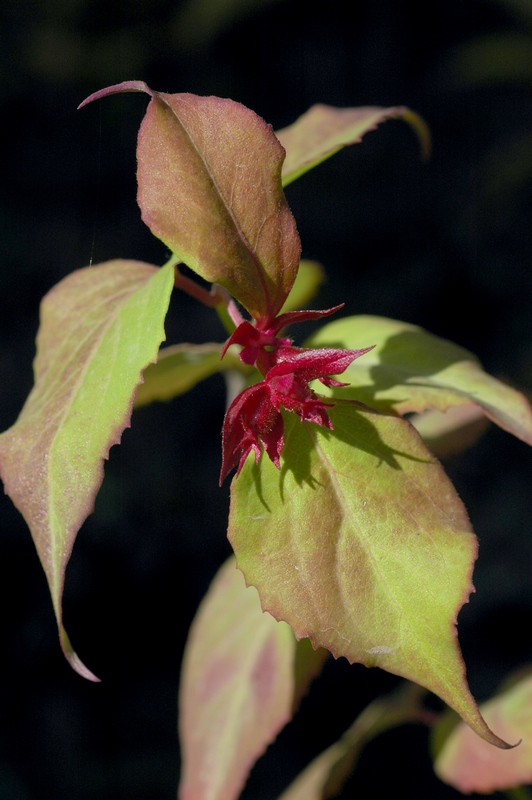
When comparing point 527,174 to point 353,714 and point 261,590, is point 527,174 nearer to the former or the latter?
point 353,714

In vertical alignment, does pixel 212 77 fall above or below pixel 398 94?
above

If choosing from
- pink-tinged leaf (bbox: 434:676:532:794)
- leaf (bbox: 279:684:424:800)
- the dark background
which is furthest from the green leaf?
the dark background

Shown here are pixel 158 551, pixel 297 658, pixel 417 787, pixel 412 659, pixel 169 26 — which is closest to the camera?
pixel 412 659

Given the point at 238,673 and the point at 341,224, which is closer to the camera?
the point at 238,673

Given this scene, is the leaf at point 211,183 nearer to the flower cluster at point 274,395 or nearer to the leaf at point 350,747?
the flower cluster at point 274,395

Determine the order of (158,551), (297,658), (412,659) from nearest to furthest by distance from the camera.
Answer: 1. (412,659)
2. (297,658)
3. (158,551)

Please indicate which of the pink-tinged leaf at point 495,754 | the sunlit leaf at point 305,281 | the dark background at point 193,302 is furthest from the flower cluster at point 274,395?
the dark background at point 193,302

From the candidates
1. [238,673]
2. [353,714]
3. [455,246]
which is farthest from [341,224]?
[238,673]
